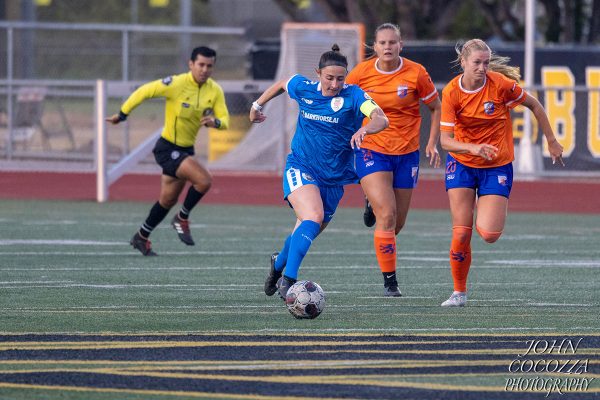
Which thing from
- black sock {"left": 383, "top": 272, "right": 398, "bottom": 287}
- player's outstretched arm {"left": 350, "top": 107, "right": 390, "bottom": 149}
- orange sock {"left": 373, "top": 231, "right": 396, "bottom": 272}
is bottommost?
black sock {"left": 383, "top": 272, "right": 398, "bottom": 287}

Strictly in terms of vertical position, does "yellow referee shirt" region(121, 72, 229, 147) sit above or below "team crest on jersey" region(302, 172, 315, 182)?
below

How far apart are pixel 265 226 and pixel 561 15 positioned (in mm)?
21723

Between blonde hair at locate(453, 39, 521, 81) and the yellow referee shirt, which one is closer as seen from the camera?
blonde hair at locate(453, 39, 521, 81)

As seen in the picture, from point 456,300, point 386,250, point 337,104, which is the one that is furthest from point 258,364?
point 386,250

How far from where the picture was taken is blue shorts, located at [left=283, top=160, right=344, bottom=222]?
10.4 meters

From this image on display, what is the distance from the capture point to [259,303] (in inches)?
422

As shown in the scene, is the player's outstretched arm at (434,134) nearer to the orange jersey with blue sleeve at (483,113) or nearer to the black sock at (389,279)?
the orange jersey with blue sleeve at (483,113)

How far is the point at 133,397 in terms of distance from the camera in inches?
272

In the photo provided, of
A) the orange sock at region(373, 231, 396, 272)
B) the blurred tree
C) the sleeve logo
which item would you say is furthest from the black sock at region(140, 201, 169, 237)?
the blurred tree

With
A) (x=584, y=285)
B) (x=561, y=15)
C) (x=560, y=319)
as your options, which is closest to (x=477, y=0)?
(x=561, y=15)

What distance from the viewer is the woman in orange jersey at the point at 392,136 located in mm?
11344

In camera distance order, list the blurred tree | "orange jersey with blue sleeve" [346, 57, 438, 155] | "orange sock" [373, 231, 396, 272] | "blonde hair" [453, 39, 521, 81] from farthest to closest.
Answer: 1. the blurred tree
2. "orange jersey with blue sleeve" [346, 57, 438, 155]
3. "orange sock" [373, 231, 396, 272]
4. "blonde hair" [453, 39, 521, 81]

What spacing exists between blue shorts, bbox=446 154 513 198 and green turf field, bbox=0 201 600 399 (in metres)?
0.88

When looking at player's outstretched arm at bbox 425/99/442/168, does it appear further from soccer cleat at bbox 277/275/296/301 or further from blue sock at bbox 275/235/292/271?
soccer cleat at bbox 277/275/296/301
